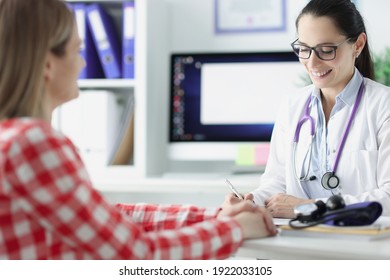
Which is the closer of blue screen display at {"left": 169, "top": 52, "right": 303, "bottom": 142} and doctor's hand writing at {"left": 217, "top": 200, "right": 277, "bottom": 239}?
doctor's hand writing at {"left": 217, "top": 200, "right": 277, "bottom": 239}

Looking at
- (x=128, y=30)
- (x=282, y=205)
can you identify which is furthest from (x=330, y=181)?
(x=128, y=30)

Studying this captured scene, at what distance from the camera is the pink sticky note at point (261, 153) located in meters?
2.79

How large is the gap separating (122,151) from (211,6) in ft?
2.84

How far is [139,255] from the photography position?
93 cm

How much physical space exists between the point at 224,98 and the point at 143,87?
1.25 feet

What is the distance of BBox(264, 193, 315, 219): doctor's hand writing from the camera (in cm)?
146

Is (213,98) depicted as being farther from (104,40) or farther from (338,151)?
(338,151)

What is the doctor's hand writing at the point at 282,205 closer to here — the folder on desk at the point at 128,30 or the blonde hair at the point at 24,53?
the blonde hair at the point at 24,53

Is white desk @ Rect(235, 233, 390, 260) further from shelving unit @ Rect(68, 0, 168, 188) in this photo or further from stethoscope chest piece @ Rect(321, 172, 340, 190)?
shelving unit @ Rect(68, 0, 168, 188)

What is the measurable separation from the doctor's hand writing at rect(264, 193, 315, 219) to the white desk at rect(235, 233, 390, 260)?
12.1 inches

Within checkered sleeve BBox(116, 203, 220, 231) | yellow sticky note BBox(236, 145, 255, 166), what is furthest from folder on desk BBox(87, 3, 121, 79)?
checkered sleeve BBox(116, 203, 220, 231)

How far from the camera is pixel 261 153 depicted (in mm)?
2807

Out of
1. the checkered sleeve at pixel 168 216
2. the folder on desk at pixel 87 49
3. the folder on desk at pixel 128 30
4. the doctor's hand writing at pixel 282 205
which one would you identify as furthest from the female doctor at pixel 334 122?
the folder on desk at pixel 87 49
